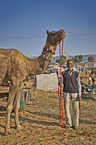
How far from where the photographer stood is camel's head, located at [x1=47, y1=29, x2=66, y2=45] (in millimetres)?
4901

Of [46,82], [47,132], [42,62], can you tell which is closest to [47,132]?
[47,132]

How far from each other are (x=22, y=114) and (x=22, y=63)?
291 centimetres

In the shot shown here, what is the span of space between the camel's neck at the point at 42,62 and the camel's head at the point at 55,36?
0.20m

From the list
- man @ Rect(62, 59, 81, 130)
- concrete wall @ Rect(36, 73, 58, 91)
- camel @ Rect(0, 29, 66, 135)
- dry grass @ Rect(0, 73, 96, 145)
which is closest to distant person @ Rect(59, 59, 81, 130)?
man @ Rect(62, 59, 81, 130)

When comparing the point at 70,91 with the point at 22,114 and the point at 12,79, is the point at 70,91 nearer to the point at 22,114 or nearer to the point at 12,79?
the point at 12,79

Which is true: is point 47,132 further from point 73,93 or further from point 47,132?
point 73,93

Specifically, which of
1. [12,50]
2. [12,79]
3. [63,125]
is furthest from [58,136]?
[12,50]

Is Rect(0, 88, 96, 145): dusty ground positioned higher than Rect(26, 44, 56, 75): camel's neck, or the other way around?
Rect(26, 44, 56, 75): camel's neck

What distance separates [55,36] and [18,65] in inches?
65.2

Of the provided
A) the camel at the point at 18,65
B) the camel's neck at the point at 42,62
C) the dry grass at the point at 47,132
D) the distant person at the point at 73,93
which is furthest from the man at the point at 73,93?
the camel at the point at 18,65

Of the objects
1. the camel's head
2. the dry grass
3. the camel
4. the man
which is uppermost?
the camel's head

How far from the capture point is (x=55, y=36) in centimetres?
508

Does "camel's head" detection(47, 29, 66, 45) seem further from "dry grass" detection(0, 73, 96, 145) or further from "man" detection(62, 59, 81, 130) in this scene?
"dry grass" detection(0, 73, 96, 145)

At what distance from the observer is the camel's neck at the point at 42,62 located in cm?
521
